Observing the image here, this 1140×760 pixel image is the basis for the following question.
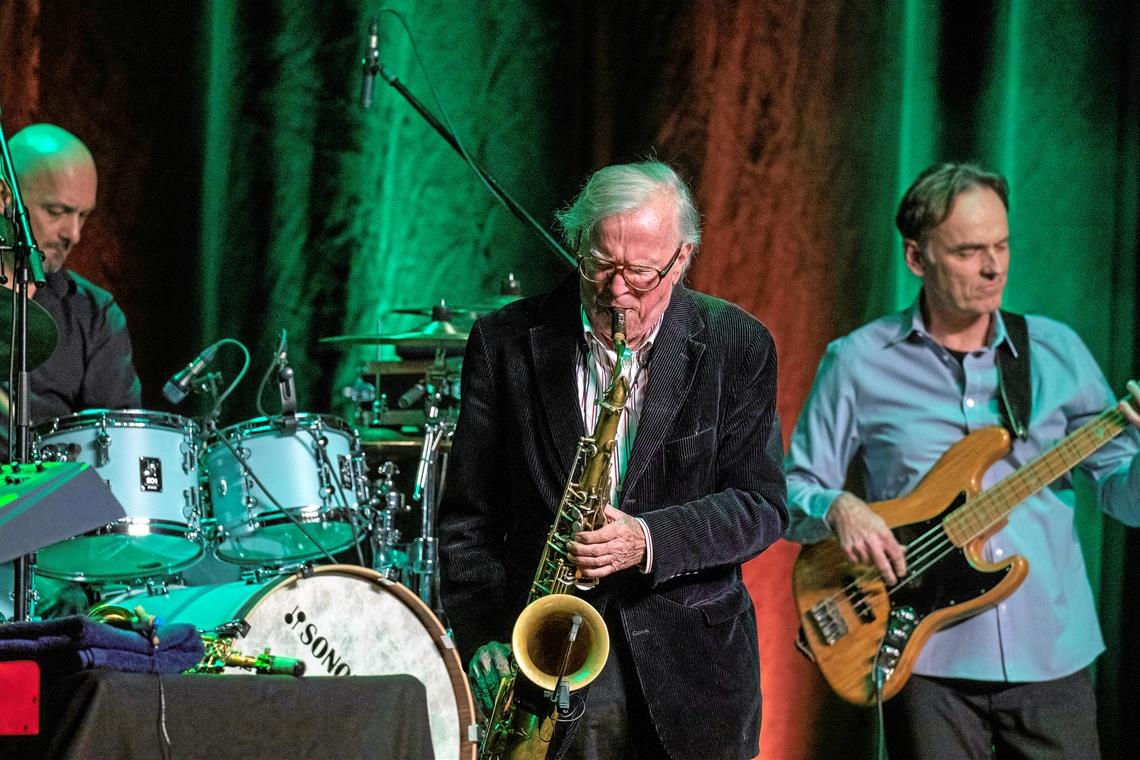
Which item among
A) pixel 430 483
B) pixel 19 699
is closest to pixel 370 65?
pixel 430 483

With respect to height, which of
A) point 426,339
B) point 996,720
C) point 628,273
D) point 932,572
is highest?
point 628,273

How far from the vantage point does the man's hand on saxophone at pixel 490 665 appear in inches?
97.3

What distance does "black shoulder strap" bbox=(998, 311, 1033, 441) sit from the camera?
3492 mm

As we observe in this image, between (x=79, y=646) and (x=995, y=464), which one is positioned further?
(x=995, y=464)

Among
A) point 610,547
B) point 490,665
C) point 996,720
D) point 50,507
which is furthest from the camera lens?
point 996,720

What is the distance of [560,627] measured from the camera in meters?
2.44

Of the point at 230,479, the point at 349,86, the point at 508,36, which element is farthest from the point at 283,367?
the point at 508,36

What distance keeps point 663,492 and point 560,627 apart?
311 millimetres

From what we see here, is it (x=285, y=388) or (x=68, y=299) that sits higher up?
(x=68, y=299)

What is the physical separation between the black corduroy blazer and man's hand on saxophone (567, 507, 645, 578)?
34 millimetres

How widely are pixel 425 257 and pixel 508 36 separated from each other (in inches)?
33.0

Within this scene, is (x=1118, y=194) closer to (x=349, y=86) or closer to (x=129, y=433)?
(x=349, y=86)

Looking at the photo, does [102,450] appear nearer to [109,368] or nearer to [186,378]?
[186,378]

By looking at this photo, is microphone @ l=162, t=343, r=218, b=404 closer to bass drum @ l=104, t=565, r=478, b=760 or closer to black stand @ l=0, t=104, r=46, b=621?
bass drum @ l=104, t=565, r=478, b=760
